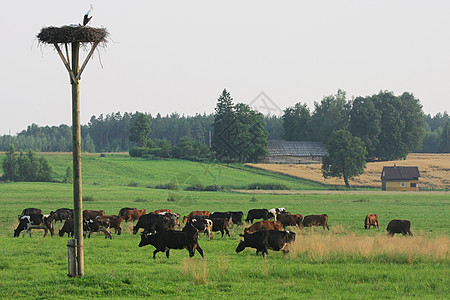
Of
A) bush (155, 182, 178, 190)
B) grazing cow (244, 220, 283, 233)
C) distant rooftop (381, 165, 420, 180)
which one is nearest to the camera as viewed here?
grazing cow (244, 220, 283, 233)

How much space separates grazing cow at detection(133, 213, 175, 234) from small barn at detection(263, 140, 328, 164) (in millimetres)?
91740

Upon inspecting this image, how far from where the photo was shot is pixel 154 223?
26344mm

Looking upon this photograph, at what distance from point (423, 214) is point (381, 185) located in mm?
60178

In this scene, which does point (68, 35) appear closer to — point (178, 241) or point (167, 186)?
point (178, 241)

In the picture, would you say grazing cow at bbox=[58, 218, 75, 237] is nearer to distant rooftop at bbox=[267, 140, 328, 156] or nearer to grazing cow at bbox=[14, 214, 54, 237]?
grazing cow at bbox=[14, 214, 54, 237]

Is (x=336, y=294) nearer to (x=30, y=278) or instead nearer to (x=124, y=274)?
(x=124, y=274)

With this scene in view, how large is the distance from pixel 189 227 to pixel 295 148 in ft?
351

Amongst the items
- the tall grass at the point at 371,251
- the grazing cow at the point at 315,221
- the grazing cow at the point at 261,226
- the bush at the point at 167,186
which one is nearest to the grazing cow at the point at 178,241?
the tall grass at the point at 371,251

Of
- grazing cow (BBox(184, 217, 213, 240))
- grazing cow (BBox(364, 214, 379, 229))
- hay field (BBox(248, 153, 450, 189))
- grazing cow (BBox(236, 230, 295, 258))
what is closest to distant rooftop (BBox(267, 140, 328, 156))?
hay field (BBox(248, 153, 450, 189))

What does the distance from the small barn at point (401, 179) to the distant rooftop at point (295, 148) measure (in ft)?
107

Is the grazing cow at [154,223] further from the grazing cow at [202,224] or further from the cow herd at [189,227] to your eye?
the grazing cow at [202,224]

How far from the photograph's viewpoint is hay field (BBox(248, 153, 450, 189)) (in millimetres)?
101375

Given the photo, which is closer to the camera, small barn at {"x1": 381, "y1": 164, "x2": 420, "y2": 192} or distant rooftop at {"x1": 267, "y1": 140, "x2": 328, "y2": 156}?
small barn at {"x1": 381, "y1": 164, "x2": 420, "y2": 192}

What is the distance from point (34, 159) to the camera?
83125mm
